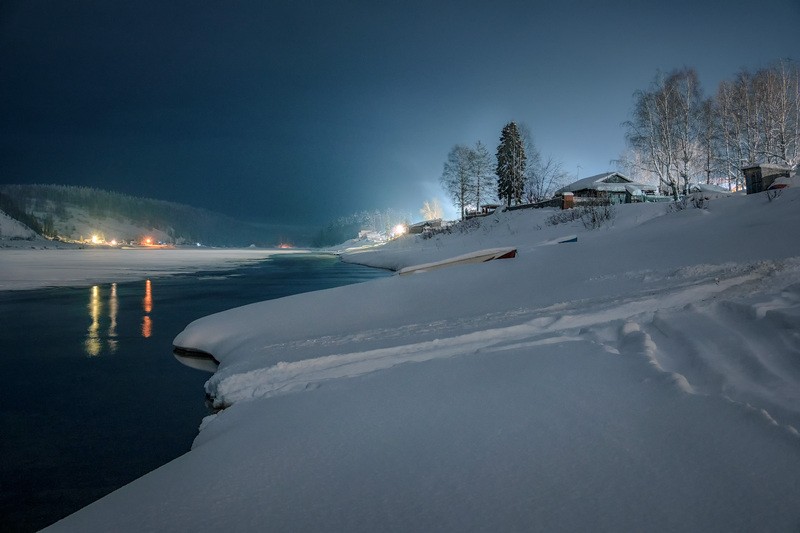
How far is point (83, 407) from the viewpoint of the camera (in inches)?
188

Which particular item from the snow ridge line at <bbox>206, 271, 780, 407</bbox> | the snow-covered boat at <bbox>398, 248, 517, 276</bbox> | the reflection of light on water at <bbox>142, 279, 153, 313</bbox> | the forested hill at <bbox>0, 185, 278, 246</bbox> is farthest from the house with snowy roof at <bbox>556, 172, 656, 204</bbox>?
the forested hill at <bbox>0, 185, 278, 246</bbox>

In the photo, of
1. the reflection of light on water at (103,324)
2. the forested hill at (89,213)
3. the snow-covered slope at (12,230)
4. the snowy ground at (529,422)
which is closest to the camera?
the snowy ground at (529,422)

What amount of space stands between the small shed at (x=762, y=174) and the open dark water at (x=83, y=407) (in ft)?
65.8

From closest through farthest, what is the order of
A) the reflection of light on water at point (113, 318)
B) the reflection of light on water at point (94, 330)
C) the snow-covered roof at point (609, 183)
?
the reflection of light on water at point (94, 330) < the reflection of light on water at point (113, 318) < the snow-covered roof at point (609, 183)

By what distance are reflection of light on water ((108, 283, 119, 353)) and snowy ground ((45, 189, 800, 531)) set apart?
404cm

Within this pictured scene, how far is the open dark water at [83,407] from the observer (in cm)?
321

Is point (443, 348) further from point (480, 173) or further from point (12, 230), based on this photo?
point (12, 230)

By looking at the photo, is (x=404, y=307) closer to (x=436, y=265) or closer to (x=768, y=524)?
(x=436, y=265)

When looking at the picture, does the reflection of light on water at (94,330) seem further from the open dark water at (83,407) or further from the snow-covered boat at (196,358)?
the snow-covered boat at (196,358)

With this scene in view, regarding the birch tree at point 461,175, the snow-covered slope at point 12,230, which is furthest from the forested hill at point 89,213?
the birch tree at point 461,175

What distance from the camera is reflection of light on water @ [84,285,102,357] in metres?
7.34

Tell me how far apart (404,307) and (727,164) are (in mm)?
34023

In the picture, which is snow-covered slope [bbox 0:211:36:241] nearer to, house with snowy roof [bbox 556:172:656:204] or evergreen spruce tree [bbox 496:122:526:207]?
evergreen spruce tree [bbox 496:122:526:207]

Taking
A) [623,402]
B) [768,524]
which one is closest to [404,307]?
[623,402]
